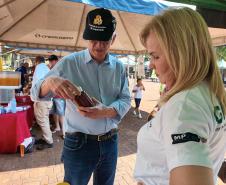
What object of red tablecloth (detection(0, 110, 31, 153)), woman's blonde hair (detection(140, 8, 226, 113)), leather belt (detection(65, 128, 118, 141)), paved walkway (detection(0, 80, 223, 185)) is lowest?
paved walkway (detection(0, 80, 223, 185))

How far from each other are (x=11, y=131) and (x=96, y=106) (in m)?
3.89

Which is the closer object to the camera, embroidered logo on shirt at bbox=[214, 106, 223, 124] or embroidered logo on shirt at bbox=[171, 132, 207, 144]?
embroidered logo on shirt at bbox=[171, 132, 207, 144]

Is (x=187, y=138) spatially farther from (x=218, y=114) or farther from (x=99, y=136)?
(x=99, y=136)

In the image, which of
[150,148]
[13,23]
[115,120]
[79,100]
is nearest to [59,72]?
[79,100]

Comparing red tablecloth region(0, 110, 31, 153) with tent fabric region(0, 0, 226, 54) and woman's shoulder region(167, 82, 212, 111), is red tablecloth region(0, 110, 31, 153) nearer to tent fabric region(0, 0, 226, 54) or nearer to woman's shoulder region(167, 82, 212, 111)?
tent fabric region(0, 0, 226, 54)

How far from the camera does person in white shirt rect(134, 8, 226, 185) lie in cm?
77

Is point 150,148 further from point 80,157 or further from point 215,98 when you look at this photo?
point 80,157

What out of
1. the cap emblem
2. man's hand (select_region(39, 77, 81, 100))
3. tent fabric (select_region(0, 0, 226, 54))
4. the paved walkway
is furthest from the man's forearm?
tent fabric (select_region(0, 0, 226, 54))

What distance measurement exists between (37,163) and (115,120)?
3.33 metres

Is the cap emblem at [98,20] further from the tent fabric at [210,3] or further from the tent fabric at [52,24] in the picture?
the tent fabric at [52,24]

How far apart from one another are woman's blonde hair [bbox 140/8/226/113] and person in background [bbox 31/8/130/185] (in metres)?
1.10

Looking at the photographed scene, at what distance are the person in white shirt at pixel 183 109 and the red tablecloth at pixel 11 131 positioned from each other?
463cm

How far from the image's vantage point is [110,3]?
2.94 meters

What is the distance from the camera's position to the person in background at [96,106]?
2127 millimetres
